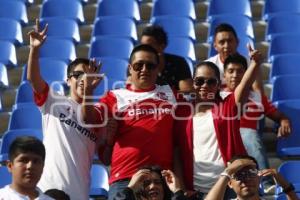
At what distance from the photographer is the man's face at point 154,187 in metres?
5.17

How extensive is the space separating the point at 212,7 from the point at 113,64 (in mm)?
1614

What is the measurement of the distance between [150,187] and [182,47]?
3.79m

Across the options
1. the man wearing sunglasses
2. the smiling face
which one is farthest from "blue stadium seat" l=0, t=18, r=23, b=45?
the man wearing sunglasses

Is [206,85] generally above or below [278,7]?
below

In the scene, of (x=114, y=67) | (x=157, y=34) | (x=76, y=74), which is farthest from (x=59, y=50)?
(x=76, y=74)

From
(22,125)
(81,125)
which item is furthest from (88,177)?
(22,125)

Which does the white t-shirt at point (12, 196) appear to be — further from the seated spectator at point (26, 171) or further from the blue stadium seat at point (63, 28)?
the blue stadium seat at point (63, 28)

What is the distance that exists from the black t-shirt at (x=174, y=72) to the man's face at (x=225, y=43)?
0.80m

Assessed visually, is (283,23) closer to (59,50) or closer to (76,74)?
(59,50)

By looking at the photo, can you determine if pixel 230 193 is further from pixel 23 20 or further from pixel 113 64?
pixel 23 20

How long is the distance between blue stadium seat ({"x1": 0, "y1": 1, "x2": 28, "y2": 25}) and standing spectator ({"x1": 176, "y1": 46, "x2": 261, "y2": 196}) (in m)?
4.43

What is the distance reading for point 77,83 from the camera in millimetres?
5773

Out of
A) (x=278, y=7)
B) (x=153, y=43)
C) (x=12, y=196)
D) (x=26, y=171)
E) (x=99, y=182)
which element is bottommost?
(x=99, y=182)

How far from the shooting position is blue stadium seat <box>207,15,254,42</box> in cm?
898
